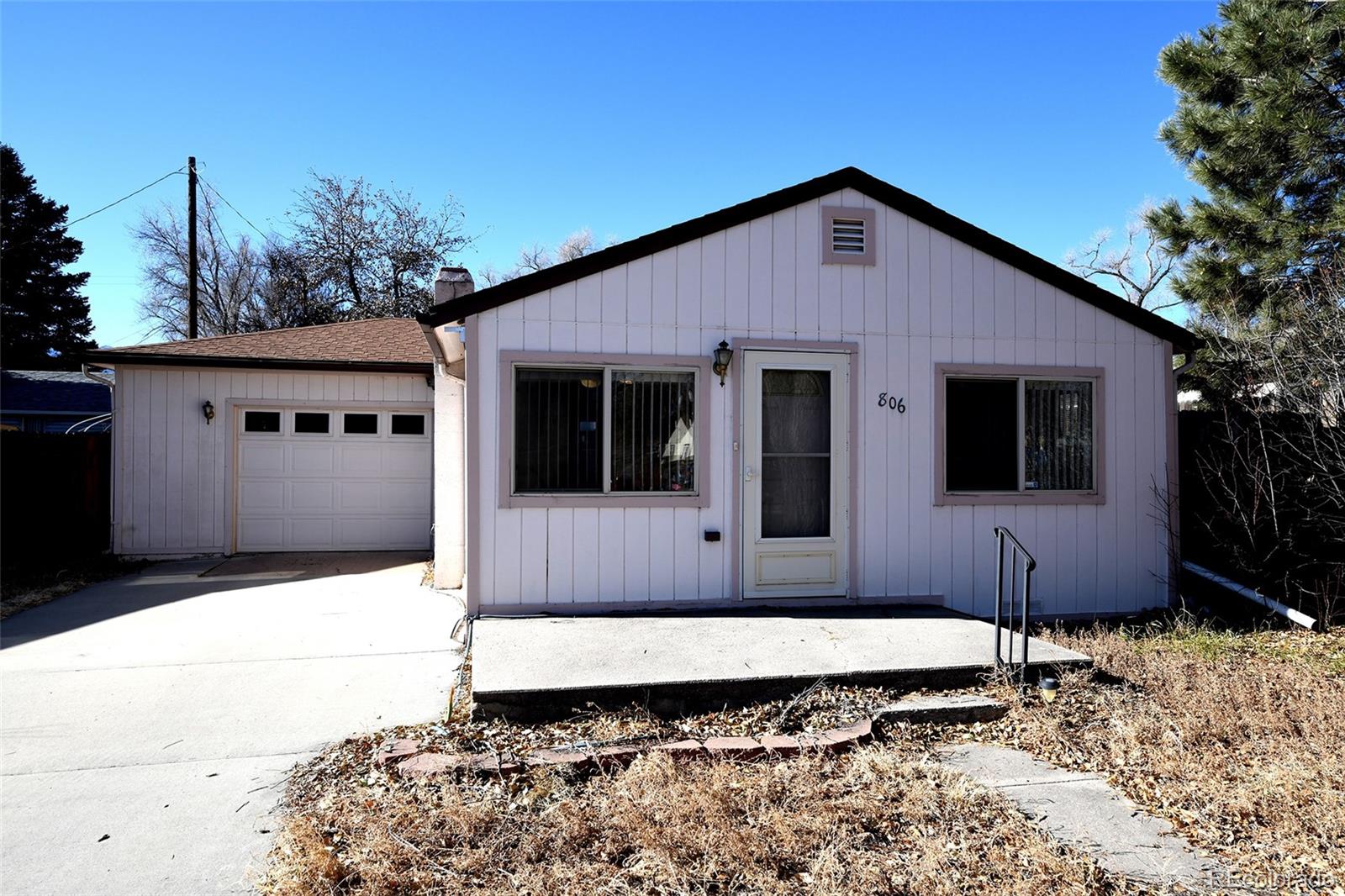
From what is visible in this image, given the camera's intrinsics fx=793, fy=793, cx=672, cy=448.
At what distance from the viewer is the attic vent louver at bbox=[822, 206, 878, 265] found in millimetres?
6816

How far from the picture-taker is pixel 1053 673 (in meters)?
4.98

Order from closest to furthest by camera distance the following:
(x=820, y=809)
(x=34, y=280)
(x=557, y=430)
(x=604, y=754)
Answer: (x=820, y=809) → (x=604, y=754) → (x=557, y=430) → (x=34, y=280)

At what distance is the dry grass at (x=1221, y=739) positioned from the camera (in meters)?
3.17

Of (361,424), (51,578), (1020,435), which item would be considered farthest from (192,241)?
(1020,435)

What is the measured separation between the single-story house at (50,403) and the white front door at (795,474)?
18082 millimetres

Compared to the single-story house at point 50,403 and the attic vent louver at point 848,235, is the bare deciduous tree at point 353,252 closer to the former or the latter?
the single-story house at point 50,403

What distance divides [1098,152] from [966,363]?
10641 mm

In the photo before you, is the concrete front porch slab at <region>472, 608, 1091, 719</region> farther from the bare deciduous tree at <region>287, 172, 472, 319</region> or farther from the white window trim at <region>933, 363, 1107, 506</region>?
the bare deciduous tree at <region>287, 172, 472, 319</region>

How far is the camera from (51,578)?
28.5 feet

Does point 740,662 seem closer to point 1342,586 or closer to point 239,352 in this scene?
point 1342,586

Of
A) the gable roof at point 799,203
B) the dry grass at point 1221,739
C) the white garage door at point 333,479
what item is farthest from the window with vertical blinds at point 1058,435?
the white garage door at point 333,479

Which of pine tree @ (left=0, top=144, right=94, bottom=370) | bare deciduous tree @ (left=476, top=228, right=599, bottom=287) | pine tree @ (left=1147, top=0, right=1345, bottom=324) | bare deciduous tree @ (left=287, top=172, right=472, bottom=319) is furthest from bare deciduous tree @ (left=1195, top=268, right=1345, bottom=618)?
pine tree @ (left=0, top=144, right=94, bottom=370)

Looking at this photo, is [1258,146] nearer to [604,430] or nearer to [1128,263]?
[604,430]

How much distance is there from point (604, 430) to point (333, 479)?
6087mm
